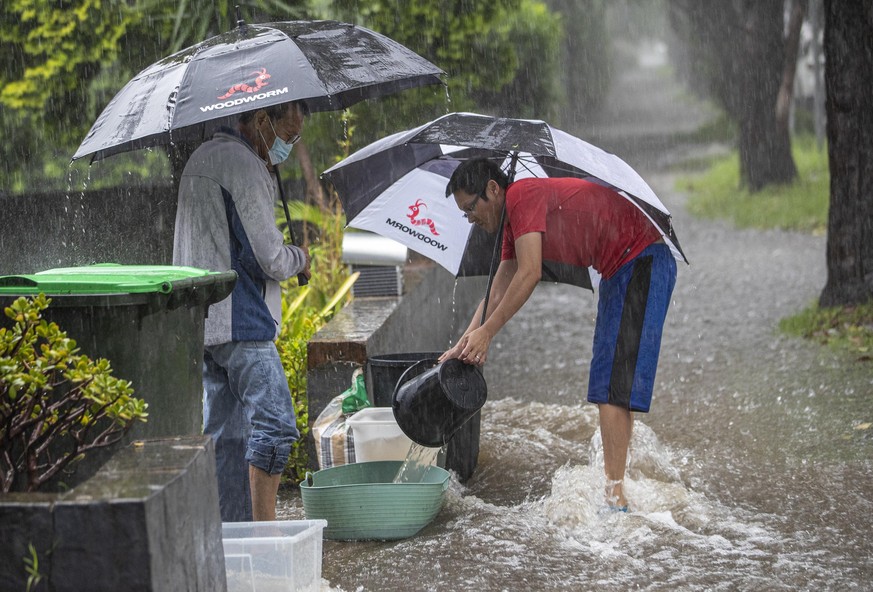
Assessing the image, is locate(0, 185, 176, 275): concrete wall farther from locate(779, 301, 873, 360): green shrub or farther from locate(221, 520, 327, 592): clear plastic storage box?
locate(779, 301, 873, 360): green shrub

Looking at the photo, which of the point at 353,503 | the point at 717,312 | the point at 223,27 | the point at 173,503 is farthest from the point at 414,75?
the point at 717,312

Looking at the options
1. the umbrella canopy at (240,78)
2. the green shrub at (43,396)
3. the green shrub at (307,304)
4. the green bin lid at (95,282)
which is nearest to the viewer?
the green shrub at (43,396)

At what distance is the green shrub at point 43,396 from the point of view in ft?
10.4

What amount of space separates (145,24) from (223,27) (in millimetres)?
1357

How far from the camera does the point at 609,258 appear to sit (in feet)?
16.9

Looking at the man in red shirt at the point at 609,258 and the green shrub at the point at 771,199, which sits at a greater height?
the man in red shirt at the point at 609,258

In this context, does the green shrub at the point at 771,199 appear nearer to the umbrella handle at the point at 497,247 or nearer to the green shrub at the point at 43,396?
the umbrella handle at the point at 497,247

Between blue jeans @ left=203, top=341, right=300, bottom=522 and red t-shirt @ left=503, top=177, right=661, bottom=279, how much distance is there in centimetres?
136

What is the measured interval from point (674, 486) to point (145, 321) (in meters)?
3.01

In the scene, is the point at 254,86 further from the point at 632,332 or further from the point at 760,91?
the point at 760,91

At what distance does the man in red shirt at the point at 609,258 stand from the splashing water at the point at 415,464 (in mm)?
525

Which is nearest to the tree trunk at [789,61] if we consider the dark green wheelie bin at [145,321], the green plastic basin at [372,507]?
the green plastic basin at [372,507]

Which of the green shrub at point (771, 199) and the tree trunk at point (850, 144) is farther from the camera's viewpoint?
the green shrub at point (771, 199)

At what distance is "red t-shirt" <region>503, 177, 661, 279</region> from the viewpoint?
508 cm
